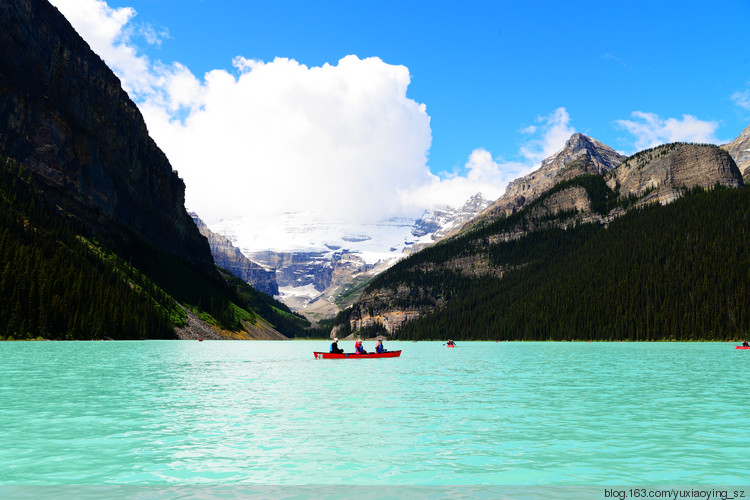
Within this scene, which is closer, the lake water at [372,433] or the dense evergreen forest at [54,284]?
the lake water at [372,433]

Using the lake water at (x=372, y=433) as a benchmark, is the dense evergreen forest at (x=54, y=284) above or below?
above

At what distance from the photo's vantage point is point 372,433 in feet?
88.6

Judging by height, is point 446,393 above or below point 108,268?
below

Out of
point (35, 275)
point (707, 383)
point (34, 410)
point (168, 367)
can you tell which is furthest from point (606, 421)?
point (35, 275)

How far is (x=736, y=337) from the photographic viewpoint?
17900cm

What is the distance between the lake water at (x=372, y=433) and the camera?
62.8ft

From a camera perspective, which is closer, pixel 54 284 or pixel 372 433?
pixel 372 433

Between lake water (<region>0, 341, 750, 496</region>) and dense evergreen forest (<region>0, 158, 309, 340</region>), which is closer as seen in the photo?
lake water (<region>0, 341, 750, 496</region>)

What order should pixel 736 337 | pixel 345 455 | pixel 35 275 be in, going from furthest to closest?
pixel 736 337
pixel 35 275
pixel 345 455

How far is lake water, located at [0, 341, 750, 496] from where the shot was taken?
62.8 feet

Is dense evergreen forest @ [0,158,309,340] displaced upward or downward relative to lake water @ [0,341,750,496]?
upward

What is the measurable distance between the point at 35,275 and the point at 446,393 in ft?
431

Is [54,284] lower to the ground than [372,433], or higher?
higher

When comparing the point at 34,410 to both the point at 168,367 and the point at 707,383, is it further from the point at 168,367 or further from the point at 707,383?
the point at 707,383
